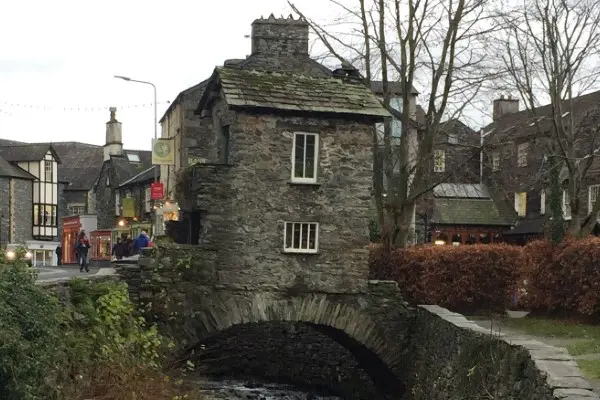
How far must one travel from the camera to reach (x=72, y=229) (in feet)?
204

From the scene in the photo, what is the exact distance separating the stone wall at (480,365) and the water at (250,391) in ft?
15.0

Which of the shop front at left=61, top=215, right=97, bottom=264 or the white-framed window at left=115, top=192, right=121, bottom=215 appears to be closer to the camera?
the white-framed window at left=115, top=192, right=121, bottom=215

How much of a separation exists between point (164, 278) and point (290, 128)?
4.59 m

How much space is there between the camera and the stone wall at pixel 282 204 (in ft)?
58.9

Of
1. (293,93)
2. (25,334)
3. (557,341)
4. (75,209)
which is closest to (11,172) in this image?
(75,209)

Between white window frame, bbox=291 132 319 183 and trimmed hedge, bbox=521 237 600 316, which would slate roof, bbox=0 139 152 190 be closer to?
white window frame, bbox=291 132 319 183

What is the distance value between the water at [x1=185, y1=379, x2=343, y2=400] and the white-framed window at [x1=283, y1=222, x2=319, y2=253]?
489cm

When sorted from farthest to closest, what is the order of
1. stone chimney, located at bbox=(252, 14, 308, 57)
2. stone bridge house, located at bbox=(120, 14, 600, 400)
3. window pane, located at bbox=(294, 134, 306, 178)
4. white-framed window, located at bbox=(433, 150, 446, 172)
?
white-framed window, located at bbox=(433, 150, 446, 172), stone chimney, located at bbox=(252, 14, 308, 57), window pane, located at bbox=(294, 134, 306, 178), stone bridge house, located at bbox=(120, 14, 600, 400)

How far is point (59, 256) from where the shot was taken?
4956cm

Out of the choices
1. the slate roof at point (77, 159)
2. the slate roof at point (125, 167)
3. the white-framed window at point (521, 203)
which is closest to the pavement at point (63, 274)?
the slate roof at point (125, 167)

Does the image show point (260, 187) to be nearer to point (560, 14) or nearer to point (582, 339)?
point (582, 339)

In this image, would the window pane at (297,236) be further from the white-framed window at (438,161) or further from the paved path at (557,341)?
the white-framed window at (438,161)

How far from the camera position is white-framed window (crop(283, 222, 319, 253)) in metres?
18.3

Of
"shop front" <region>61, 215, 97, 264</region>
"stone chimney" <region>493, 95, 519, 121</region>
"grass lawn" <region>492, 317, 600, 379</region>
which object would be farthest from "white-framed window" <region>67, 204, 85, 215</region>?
"grass lawn" <region>492, 317, 600, 379</region>
